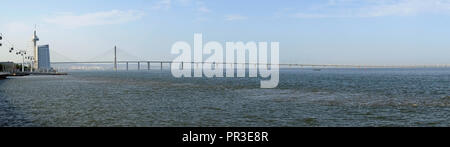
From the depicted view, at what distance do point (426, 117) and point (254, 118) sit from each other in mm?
8831

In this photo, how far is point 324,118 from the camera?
62.7 ft

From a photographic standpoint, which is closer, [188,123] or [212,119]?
[188,123]

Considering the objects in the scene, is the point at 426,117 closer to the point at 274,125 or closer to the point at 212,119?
the point at 274,125
